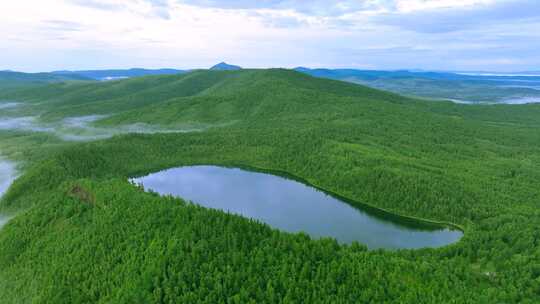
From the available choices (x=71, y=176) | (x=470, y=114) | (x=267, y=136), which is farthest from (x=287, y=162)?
(x=470, y=114)

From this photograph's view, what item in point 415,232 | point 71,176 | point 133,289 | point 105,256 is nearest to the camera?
point 133,289

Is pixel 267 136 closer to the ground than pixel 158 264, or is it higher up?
higher up

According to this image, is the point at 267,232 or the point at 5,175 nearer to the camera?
the point at 267,232

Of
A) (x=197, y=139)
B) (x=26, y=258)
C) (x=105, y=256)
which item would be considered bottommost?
(x=26, y=258)

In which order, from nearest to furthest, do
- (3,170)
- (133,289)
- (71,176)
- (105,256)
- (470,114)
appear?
1. (133,289)
2. (105,256)
3. (71,176)
4. (3,170)
5. (470,114)

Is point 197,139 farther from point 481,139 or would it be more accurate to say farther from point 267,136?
point 481,139

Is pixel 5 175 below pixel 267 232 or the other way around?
below

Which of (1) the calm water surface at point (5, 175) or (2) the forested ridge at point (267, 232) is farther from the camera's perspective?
(1) the calm water surface at point (5, 175)

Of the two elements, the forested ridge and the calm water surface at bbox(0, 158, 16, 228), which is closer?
the forested ridge
